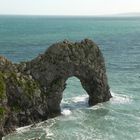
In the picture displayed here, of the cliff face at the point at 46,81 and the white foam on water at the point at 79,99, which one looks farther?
the white foam on water at the point at 79,99

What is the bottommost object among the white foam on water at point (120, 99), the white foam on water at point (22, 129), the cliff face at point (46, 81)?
the white foam on water at point (22, 129)

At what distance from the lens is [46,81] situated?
189 ft

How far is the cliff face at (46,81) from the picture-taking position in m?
52.4

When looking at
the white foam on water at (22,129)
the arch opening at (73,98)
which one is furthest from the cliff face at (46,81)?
the arch opening at (73,98)

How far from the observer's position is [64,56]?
194ft

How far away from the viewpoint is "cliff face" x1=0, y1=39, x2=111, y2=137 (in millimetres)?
52406

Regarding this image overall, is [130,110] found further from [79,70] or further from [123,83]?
[123,83]

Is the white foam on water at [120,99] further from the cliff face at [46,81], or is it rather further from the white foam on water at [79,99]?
the white foam on water at [79,99]

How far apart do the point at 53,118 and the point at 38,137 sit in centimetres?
708


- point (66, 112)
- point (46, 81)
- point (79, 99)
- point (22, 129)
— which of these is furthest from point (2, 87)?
point (79, 99)

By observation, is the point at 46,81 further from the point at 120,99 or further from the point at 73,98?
the point at 120,99

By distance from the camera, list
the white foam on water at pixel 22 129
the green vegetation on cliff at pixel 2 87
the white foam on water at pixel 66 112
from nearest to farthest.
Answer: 1. the green vegetation on cliff at pixel 2 87
2. the white foam on water at pixel 22 129
3. the white foam on water at pixel 66 112

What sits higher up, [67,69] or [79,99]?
[67,69]

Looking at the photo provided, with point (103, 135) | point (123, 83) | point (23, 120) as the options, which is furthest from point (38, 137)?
point (123, 83)
